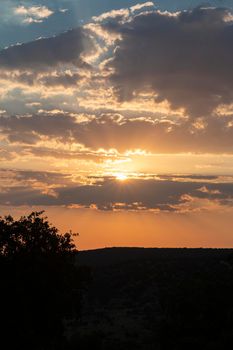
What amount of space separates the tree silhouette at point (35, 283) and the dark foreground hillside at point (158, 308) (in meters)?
9.86

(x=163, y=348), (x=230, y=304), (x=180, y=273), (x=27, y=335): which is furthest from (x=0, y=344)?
(x=180, y=273)

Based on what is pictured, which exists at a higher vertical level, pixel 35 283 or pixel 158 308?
pixel 35 283

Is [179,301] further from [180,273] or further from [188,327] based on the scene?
[180,273]

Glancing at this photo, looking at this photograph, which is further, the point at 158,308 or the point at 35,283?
the point at 158,308

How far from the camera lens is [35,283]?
3669 centimetres

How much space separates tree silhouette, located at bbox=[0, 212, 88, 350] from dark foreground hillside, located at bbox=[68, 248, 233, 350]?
9861mm

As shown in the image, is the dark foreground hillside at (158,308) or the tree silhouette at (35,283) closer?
the tree silhouette at (35,283)

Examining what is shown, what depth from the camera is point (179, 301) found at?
5094 cm

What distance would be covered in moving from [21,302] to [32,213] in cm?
693

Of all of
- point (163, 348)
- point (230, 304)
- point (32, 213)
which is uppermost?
point (32, 213)

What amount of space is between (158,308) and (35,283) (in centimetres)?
4252

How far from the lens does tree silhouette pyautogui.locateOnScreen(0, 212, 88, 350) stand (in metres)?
36.2

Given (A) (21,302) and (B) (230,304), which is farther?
(B) (230,304)

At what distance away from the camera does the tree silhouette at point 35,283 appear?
36.2 metres
